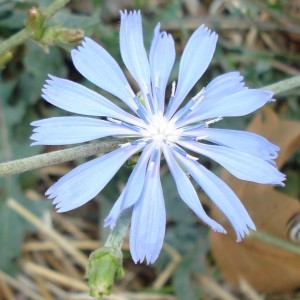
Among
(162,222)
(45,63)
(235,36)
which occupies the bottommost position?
(162,222)

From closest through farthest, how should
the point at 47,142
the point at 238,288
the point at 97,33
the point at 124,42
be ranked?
the point at 47,142, the point at 124,42, the point at 97,33, the point at 238,288

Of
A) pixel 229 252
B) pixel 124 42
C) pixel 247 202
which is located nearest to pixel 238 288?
pixel 229 252

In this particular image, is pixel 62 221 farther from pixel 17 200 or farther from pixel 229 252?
pixel 229 252

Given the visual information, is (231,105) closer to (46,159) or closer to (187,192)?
(187,192)

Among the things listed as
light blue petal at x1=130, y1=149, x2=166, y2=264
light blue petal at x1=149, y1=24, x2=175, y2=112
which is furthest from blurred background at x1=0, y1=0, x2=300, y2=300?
light blue petal at x1=130, y1=149, x2=166, y2=264

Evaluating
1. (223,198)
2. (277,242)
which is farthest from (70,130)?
(277,242)

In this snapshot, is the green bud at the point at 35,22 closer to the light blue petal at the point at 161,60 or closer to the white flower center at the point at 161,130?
the light blue petal at the point at 161,60

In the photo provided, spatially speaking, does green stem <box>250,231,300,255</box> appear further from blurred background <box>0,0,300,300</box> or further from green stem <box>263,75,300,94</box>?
green stem <box>263,75,300,94</box>

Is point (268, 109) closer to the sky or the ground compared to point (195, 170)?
closer to the sky
